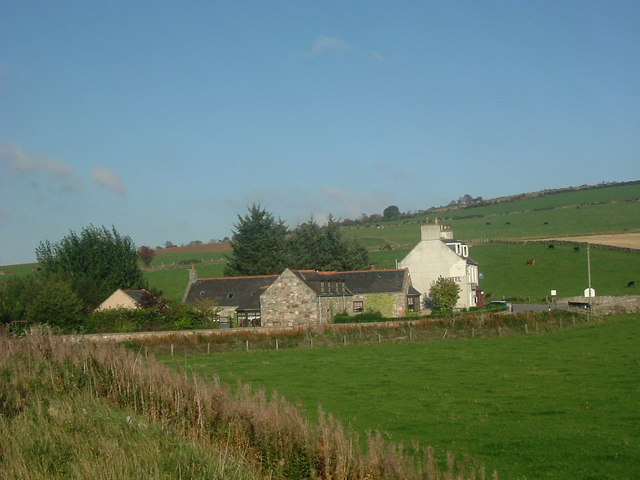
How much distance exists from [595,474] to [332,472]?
5540mm

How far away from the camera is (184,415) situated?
14828mm

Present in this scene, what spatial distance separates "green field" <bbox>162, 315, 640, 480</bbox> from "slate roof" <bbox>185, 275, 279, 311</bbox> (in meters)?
20.1

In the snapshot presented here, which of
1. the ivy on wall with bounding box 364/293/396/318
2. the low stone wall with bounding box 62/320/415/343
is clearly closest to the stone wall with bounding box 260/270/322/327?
the ivy on wall with bounding box 364/293/396/318

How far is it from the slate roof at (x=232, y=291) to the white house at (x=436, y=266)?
14.0 meters

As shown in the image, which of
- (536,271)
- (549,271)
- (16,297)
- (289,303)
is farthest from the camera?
(536,271)

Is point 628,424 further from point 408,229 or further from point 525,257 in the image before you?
point 408,229

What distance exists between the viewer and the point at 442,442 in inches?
653

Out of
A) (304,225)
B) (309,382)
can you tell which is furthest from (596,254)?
(309,382)

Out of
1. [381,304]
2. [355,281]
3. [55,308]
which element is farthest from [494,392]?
[355,281]

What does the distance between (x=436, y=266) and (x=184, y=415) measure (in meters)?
54.6

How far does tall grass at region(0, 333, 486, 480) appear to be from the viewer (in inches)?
431

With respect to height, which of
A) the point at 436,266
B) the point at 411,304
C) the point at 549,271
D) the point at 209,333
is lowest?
the point at 209,333

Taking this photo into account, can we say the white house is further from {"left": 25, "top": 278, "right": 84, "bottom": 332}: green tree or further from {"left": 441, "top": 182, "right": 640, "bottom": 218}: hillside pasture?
{"left": 441, "top": 182, "right": 640, "bottom": 218}: hillside pasture

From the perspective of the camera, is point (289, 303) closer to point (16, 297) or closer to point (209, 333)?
point (209, 333)
